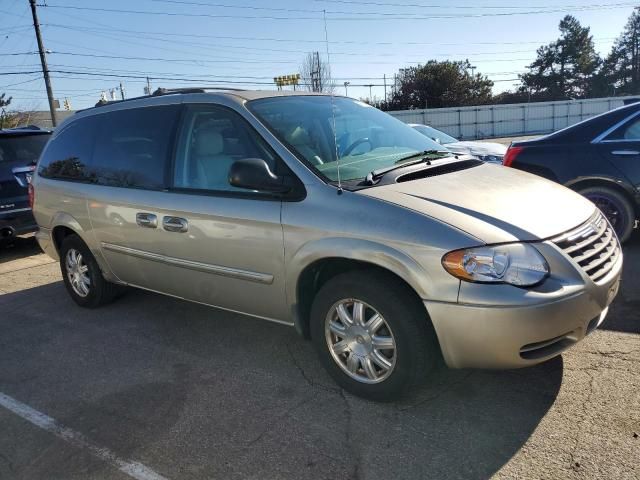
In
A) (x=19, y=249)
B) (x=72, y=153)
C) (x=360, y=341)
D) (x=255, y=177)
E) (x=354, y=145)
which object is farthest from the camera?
(x=19, y=249)

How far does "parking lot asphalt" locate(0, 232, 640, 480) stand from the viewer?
2.54 metres

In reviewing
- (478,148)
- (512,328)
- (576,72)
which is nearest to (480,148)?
(478,148)

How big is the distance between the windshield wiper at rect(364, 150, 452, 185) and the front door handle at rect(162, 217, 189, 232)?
1.38 m

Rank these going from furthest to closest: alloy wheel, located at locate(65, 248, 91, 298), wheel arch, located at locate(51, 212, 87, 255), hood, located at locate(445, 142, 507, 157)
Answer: hood, located at locate(445, 142, 507, 157)
alloy wheel, located at locate(65, 248, 91, 298)
wheel arch, located at locate(51, 212, 87, 255)

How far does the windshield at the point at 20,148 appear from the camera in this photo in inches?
309

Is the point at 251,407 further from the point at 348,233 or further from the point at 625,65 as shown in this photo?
the point at 625,65

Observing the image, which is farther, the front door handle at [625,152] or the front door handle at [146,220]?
the front door handle at [625,152]

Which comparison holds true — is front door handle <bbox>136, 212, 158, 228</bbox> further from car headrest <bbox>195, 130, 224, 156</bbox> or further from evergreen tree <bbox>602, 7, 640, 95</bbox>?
evergreen tree <bbox>602, 7, 640, 95</bbox>

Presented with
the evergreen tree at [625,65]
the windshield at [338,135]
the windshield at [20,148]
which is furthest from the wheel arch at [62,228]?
the evergreen tree at [625,65]

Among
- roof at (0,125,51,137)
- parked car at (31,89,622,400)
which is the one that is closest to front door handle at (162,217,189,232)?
parked car at (31,89,622,400)

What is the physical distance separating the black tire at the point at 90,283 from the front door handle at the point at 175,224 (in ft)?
4.63

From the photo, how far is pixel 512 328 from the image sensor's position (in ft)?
8.27

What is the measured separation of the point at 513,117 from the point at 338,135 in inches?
1652

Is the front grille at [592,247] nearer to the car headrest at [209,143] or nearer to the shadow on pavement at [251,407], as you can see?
the shadow on pavement at [251,407]
